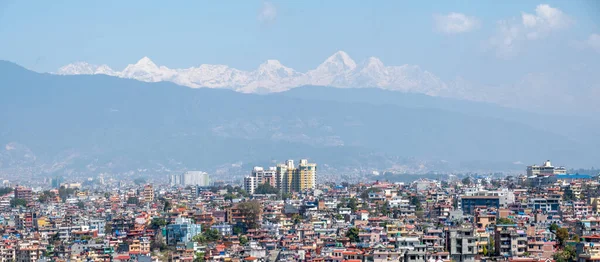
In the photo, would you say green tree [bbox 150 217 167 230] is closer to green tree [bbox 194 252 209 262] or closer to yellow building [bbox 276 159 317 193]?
green tree [bbox 194 252 209 262]

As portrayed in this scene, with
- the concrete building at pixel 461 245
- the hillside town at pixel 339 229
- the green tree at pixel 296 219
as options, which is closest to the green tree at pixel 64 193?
the hillside town at pixel 339 229

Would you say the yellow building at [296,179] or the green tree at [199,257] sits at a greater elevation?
the yellow building at [296,179]

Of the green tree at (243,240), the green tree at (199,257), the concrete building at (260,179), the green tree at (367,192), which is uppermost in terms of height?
the concrete building at (260,179)

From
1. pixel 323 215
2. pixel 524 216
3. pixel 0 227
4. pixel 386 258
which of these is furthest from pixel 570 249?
pixel 0 227

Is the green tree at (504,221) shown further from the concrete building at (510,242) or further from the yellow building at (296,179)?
the yellow building at (296,179)

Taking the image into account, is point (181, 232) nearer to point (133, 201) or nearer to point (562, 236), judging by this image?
point (562, 236)

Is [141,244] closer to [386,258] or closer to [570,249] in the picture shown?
[386,258]

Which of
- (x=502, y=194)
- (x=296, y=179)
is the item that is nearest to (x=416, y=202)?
(x=502, y=194)
